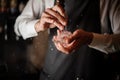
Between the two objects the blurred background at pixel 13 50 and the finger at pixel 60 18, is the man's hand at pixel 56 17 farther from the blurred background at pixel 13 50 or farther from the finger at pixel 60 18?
the blurred background at pixel 13 50

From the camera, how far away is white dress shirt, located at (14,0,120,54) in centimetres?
85

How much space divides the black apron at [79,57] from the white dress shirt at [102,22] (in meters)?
0.03

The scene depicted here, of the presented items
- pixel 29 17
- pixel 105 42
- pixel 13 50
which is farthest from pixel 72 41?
pixel 13 50

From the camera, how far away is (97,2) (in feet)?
2.90

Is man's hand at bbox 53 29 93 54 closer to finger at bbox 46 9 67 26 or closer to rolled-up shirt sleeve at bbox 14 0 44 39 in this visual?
finger at bbox 46 9 67 26

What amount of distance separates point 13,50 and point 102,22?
0.65m

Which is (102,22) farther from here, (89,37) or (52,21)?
(52,21)

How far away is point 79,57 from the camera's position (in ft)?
3.04

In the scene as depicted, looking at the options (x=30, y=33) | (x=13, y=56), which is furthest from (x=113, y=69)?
(x=13, y=56)

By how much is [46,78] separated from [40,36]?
26cm

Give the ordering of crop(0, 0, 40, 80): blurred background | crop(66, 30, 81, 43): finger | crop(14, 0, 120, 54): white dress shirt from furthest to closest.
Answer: crop(0, 0, 40, 80): blurred background
crop(14, 0, 120, 54): white dress shirt
crop(66, 30, 81, 43): finger

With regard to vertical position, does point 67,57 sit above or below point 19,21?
below

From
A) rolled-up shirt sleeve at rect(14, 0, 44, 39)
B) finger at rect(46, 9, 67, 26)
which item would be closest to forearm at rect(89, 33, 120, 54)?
finger at rect(46, 9, 67, 26)

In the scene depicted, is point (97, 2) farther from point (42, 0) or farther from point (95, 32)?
point (42, 0)
